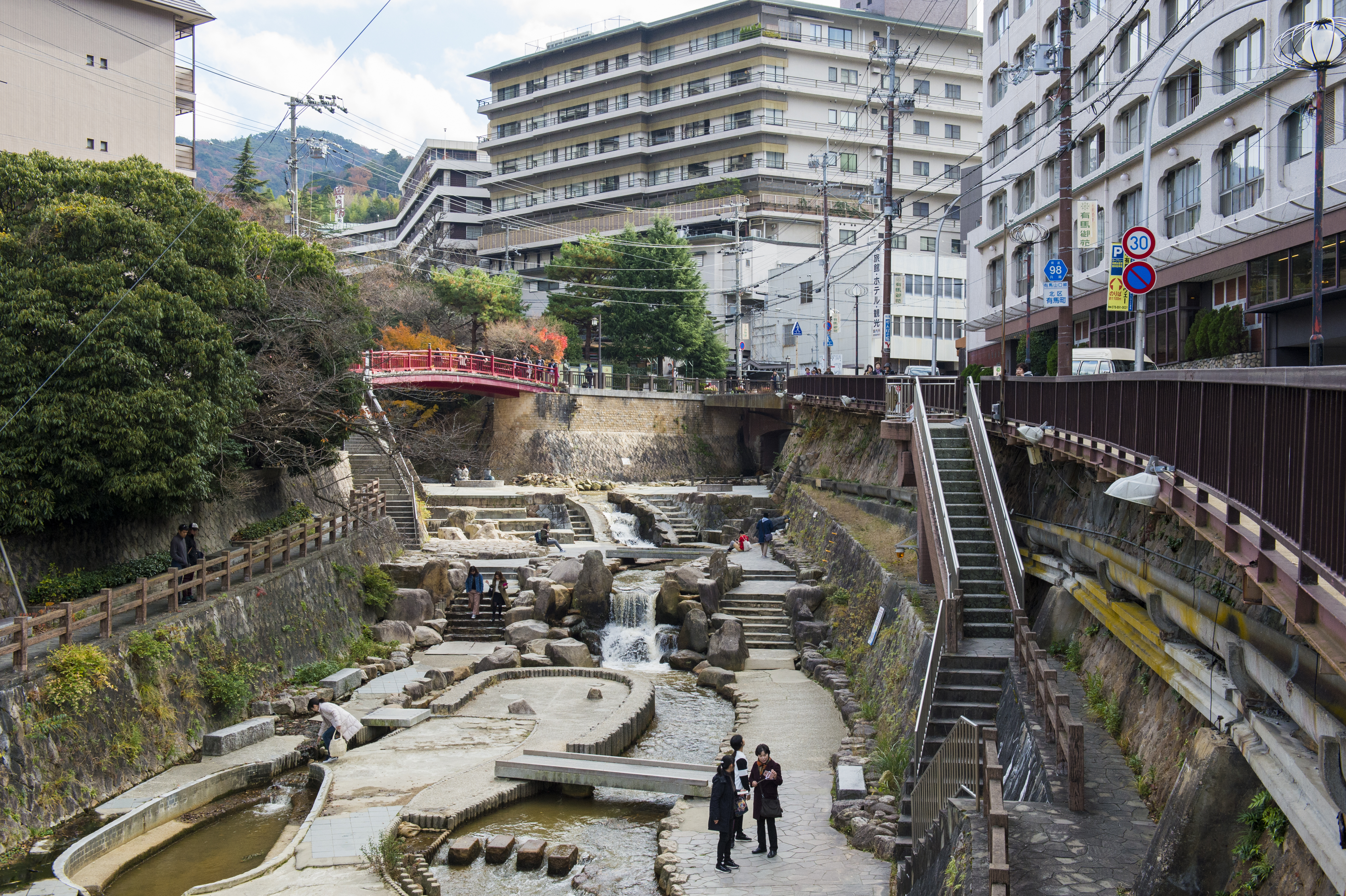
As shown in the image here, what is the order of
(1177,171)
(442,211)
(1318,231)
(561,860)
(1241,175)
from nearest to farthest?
(1318,231) < (561,860) < (1241,175) < (1177,171) < (442,211)

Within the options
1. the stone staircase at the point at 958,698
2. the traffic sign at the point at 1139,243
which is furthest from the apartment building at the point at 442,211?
the stone staircase at the point at 958,698

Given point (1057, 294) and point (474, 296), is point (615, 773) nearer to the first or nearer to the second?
point (1057, 294)

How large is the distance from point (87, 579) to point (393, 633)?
844 centimetres

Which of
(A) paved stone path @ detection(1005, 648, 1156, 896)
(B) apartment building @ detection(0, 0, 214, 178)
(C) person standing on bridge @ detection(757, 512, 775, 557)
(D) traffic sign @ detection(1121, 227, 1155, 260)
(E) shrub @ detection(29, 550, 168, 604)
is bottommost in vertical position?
(C) person standing on bridge @ detection(757, 512, 775, 557)

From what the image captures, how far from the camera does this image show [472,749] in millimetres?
18922

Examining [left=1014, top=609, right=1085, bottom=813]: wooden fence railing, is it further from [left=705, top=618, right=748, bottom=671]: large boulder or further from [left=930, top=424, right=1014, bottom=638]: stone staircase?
[left=705, top=618, right=748, bottom=671]: large boulder

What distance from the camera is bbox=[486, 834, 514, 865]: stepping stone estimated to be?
566 inches

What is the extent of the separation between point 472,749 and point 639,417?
37.2 m

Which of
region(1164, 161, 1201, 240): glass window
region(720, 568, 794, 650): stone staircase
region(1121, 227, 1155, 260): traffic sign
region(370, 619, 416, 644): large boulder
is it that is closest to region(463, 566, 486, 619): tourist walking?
region(370, 619, 416, 644): large boulder

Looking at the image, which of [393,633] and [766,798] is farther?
[393,633]

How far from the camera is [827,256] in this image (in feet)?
163

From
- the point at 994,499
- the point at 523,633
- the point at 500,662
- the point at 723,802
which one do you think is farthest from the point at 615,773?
the point at 523,633

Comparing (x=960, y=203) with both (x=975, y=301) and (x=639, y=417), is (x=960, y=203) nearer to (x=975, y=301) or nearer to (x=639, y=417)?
(x=975, y=301)

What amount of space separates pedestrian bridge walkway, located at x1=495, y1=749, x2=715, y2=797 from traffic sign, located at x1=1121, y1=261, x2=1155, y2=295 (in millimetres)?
10538
